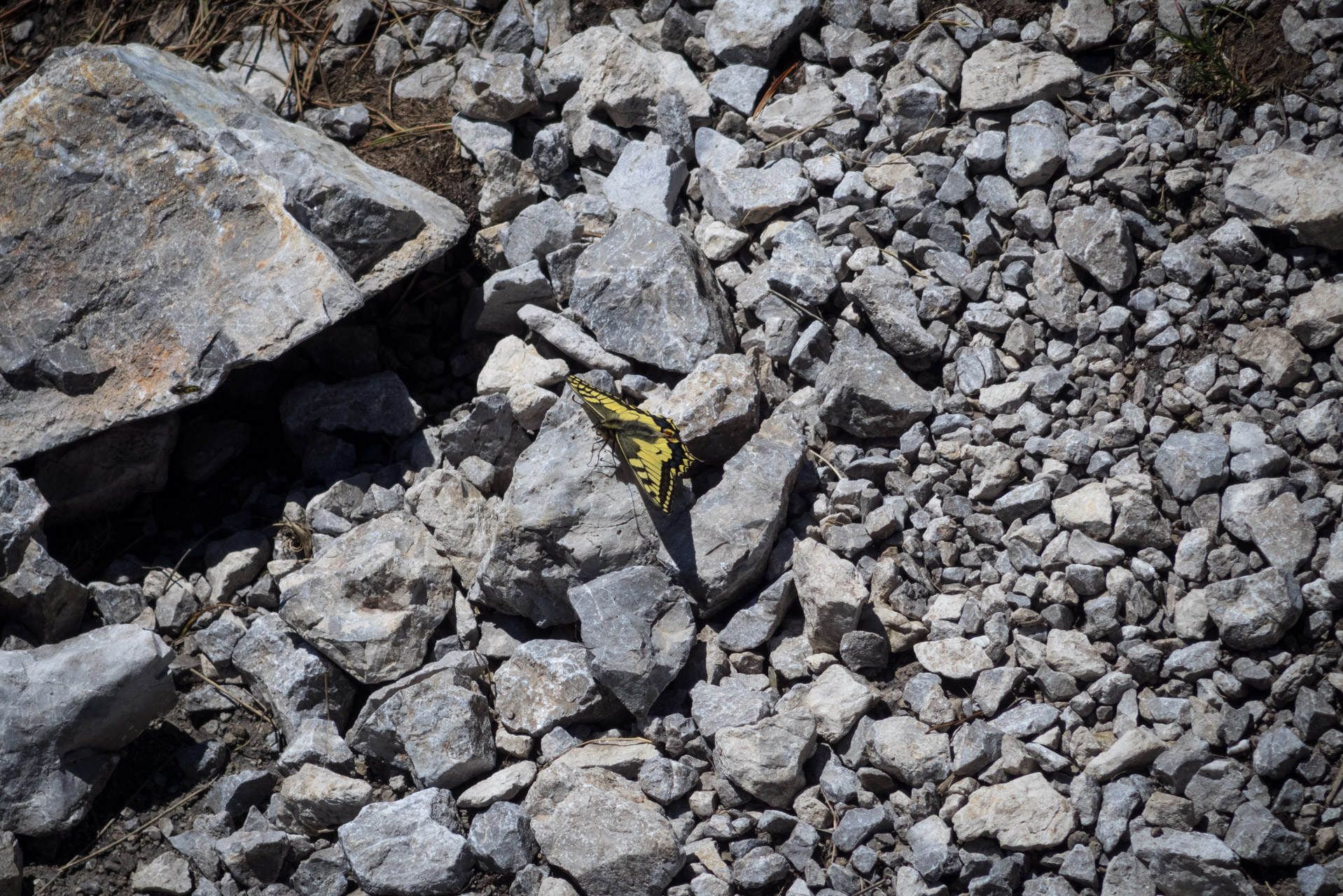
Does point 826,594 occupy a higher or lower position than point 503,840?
higher

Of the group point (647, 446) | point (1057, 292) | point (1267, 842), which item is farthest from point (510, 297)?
point (1267, 842)

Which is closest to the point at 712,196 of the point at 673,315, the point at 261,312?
the point at 673,315

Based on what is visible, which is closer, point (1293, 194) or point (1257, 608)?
point (1257, 608)

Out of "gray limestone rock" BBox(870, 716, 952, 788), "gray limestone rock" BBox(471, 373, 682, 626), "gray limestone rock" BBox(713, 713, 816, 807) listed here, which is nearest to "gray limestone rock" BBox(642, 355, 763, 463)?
"gray limestone rock" BBox(471, 373, 682, 626)

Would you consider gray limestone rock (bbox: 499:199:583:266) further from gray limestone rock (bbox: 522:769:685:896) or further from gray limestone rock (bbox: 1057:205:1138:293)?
gray limestone rock (bbox: 522:769:685:896)

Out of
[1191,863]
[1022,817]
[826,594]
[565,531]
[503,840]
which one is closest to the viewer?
[1191,863]

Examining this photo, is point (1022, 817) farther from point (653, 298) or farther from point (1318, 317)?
point (653, 298)

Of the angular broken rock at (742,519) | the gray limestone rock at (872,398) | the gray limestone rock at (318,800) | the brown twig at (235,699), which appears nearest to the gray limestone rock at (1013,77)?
the gray limestone rock at (872,398)
